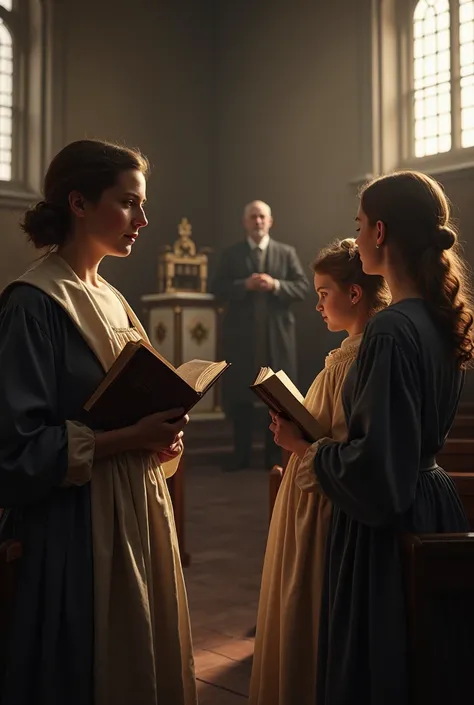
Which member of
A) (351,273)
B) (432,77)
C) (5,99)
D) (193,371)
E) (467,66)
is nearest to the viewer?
(193,371)

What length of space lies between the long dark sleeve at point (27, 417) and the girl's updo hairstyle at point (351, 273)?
97 centimetres

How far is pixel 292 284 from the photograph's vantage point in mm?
8469

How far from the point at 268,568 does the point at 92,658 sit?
746 millimetres

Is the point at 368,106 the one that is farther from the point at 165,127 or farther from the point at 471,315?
the point at 471,315

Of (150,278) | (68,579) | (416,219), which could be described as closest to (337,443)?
(416,219)

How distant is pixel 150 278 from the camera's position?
10539 mm

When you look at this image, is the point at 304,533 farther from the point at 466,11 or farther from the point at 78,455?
the point at 466,11

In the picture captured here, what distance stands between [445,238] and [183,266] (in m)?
7.91

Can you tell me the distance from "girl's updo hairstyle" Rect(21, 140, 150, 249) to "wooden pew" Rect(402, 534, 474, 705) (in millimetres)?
1123

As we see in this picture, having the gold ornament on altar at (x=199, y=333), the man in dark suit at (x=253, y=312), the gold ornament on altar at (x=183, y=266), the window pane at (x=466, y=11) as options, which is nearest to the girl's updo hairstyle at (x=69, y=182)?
the man in dark suit at (x=253, y=312)

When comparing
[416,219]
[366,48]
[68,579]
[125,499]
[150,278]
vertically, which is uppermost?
[366,48]

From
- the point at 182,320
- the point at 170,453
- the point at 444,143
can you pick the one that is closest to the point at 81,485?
the point at 170,453

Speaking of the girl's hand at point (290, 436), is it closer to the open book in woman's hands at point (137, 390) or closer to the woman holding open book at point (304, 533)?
the woman holding open book at point (304, 533)

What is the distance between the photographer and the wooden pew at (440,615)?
163cm
